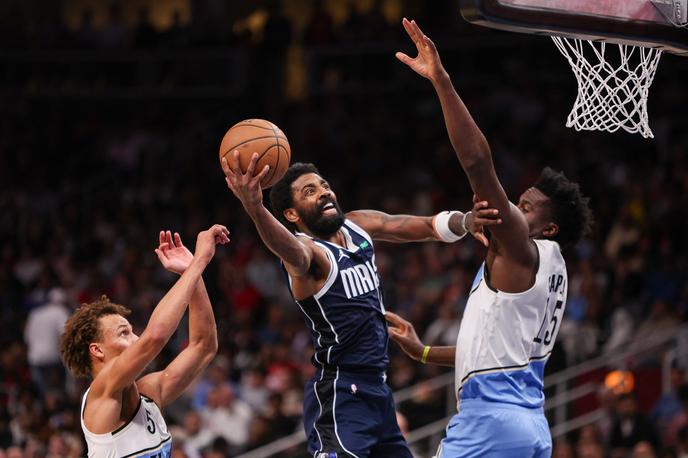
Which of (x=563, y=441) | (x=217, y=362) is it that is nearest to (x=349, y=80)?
(x=217, y=362)

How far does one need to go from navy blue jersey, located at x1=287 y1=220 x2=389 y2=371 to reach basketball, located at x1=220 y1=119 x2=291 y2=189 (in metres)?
0.47

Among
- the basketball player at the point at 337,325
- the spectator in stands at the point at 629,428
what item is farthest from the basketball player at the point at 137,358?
the spectator in stands at the point at 629,428

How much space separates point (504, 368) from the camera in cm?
560

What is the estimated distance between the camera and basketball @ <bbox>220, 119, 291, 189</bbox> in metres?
5.80

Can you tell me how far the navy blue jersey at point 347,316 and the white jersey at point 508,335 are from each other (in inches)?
23.8

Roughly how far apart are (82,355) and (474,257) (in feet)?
25.9

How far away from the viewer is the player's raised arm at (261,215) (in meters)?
5.52

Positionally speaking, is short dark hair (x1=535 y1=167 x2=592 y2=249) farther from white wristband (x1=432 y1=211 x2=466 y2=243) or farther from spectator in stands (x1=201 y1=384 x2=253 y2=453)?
spectator in stands (x1=201 y1=384 x2=253 y2=453)

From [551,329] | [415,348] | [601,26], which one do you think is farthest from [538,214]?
[415,348]

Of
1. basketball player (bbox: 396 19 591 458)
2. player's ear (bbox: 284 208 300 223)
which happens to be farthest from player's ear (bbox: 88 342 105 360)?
basketball player (bbox: 396 19 591 458)

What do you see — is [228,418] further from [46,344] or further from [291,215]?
[291,215]

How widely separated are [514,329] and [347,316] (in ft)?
3.00

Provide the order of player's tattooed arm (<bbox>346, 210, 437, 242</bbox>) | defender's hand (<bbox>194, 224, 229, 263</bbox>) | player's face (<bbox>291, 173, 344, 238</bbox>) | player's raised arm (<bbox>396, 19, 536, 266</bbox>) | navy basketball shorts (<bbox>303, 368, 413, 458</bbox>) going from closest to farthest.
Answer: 1. player's raised arm (<bbox>396, 19, 536, 266</bbox>)
2. defender's hand (<bbox>194, 224, 229, 263</bbox>)
3. navy basketball shorts (<bbox>303, 368, 413, 458</bbox>)
4. player's face (<bbox>291, 173, 344, 238</bbox>)
5. player's tattooed arm (<bbox>346, 210, 437, 242</bbox>)

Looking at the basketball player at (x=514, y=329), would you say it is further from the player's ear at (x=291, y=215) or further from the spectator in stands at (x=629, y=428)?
the spectator in stands at (x=629, y=428)
